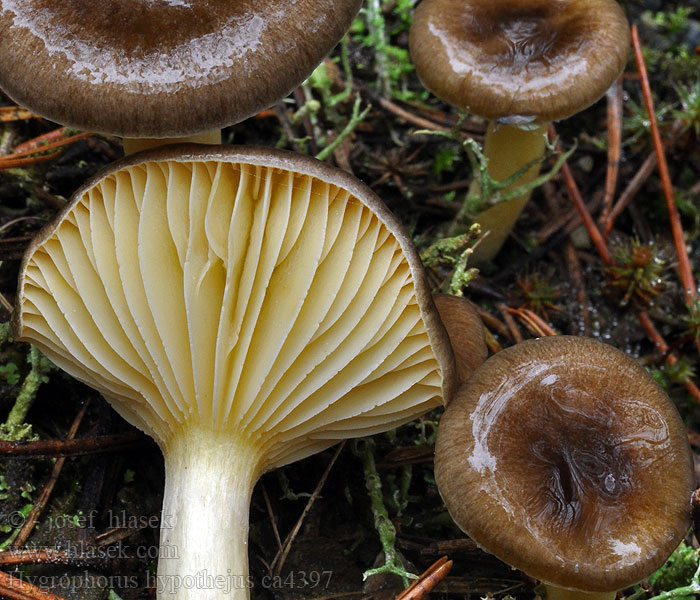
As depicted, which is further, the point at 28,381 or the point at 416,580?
the point at 28,381

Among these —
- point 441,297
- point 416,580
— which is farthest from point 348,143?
point 416,580

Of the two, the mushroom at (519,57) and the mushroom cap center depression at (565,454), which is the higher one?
the mushroom at (519,57)

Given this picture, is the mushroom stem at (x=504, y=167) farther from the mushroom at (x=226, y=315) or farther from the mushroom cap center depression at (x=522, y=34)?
the mushroom at (x=226, y=315)

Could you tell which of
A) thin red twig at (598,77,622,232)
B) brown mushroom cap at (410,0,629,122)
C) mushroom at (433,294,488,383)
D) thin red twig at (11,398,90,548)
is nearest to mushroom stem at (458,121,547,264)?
brown mushroom cap at (410,0,629,122)

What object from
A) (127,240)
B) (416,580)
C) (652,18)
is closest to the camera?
(127,240)

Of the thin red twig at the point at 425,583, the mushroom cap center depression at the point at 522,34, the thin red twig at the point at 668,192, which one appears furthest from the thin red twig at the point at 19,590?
the thin red twig at the point at 668,192

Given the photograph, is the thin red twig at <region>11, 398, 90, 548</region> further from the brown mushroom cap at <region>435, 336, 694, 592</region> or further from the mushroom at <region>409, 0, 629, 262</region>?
the mushroom at <region>409, 0, 629, 262</region>

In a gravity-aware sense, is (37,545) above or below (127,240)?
below

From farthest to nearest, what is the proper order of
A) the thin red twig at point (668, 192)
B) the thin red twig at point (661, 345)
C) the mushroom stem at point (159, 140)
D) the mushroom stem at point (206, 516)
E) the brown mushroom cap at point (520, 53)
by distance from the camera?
the thin red twig at point (668, 192) < the thin red twig at point (661, 345) < the brown mushroom cap at point (520, 53) < the mushroom stem at point (159, 140) < the mushroom stem at point (206, 516)

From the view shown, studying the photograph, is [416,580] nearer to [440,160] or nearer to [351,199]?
[351,199]
